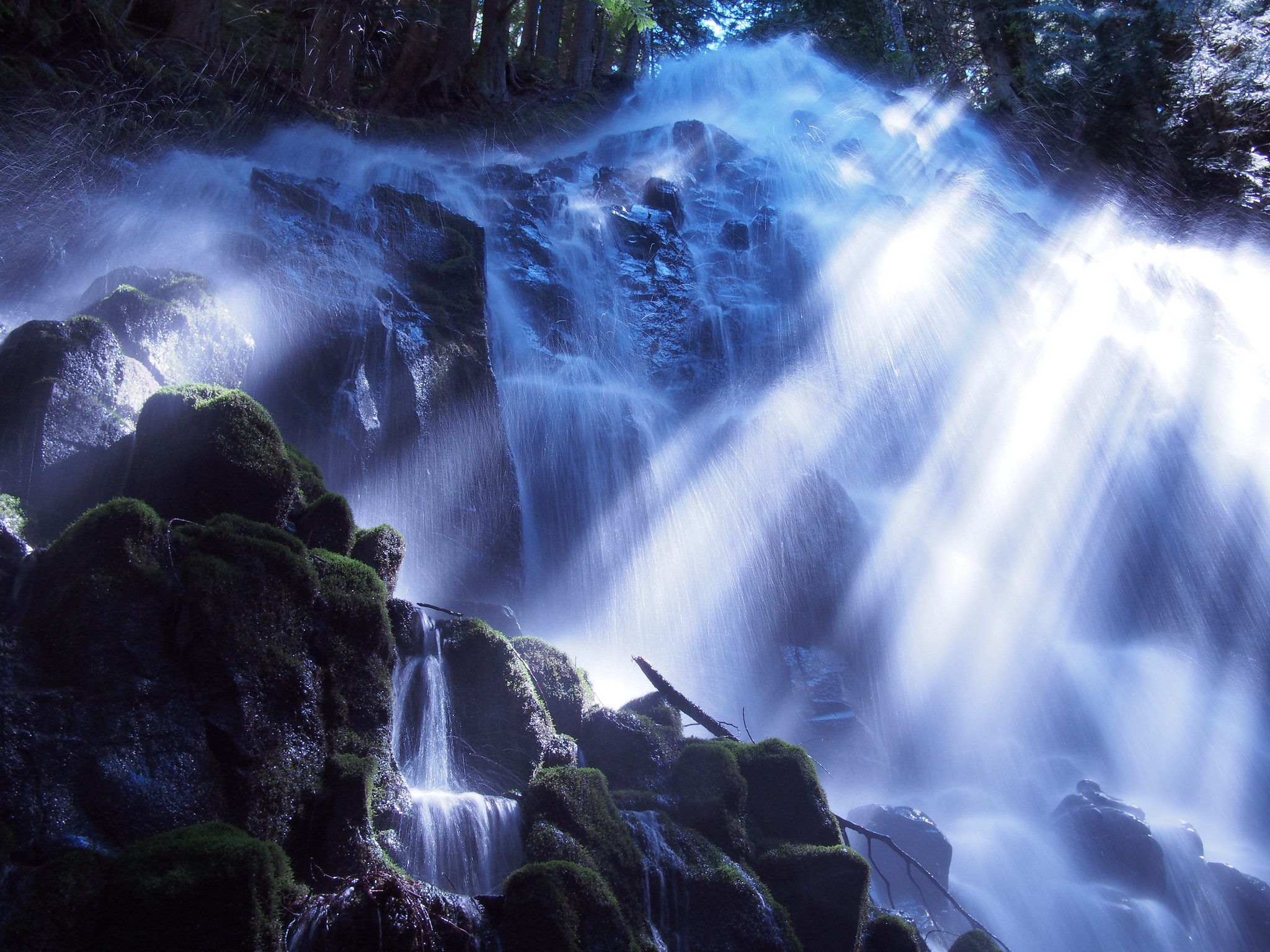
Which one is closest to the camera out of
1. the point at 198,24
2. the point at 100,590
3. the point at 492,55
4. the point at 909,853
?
the point at 100,590

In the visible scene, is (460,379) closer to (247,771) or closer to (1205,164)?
(247,771)

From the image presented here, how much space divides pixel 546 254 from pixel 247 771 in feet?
45.2

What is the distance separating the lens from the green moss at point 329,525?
19.7ft

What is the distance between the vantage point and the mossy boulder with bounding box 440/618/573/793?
6.10 m

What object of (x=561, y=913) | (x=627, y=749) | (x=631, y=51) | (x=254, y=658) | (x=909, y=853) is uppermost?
(x=631, y=51)

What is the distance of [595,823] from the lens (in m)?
5.59

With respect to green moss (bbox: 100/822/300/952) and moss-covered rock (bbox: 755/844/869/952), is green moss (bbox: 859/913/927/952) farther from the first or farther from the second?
green moss (bbox: 100/822/300/952)

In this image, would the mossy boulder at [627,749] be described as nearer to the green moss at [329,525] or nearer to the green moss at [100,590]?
the green moss at [329,525]

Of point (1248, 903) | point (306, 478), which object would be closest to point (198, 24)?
point (306, 478)

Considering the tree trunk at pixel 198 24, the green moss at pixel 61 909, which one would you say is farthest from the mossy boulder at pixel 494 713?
the tree trunk at pixel 198 24

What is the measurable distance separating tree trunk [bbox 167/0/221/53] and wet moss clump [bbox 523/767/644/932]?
15573 mm

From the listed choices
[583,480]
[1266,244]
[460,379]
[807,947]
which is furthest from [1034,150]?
[807,947]

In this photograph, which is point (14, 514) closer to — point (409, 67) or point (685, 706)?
point (685, 706)

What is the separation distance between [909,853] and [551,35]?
2534 cm
